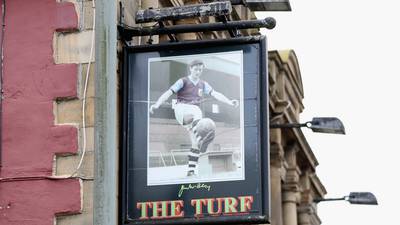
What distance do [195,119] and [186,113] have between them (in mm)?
166

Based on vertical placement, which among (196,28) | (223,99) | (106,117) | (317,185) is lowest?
(106,117)

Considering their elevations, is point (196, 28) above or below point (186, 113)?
above

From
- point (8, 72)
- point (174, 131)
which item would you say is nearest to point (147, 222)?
point (174, 131)

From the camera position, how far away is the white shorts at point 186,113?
14.3m

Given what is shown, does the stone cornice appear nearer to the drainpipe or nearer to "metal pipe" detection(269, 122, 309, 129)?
"metal pipe" detection(269, 122, 309, 129)

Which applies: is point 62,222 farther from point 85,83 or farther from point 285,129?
point 285,129

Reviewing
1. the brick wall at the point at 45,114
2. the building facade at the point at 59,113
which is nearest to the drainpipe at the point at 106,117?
the building facade at the point at 59,113

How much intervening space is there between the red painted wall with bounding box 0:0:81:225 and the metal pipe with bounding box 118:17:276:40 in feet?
3.52

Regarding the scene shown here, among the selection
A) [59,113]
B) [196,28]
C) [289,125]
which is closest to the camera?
[59,113]

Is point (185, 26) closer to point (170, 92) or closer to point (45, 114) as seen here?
point (170, 92)

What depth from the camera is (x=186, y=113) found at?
14.3 m

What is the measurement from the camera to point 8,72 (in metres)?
13.9
